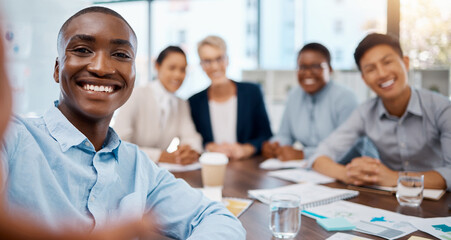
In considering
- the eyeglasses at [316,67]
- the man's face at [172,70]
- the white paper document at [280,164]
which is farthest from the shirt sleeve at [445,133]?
the man's face at [172,70]

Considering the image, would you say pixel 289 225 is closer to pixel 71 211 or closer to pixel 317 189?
pixel 317 189

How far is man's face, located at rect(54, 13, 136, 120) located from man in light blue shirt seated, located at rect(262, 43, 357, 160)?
5.42 feet

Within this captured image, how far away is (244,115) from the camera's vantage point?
2689 mm

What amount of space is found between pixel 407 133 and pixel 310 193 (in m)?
0.80

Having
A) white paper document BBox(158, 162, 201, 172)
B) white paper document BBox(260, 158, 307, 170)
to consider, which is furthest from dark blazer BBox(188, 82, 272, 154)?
white paper document BBox(158, 162, 201, 172)

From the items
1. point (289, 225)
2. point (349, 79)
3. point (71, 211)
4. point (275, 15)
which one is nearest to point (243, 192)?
point (289, 225)

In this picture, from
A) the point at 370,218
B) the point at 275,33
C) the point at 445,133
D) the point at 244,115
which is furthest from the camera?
the point at 275,33

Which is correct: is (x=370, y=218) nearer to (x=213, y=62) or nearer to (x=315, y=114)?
(x=315, y=114)

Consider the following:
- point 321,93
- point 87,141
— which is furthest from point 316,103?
point 87,141

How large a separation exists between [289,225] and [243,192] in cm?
47

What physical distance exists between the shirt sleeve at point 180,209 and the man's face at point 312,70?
1.69m

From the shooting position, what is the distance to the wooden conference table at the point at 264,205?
1069 mm

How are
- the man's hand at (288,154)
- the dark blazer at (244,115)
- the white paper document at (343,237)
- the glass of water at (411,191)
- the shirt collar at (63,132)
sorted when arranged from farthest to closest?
the dark blazer at (244,115) → the man's hand at (288,154) → the glass of water at (411,191) → the white paper document at (343,237) → the shirt collar at (63,132)

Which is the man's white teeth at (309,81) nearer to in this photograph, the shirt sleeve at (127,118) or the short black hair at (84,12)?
the shirt sleeve at (127,118)
